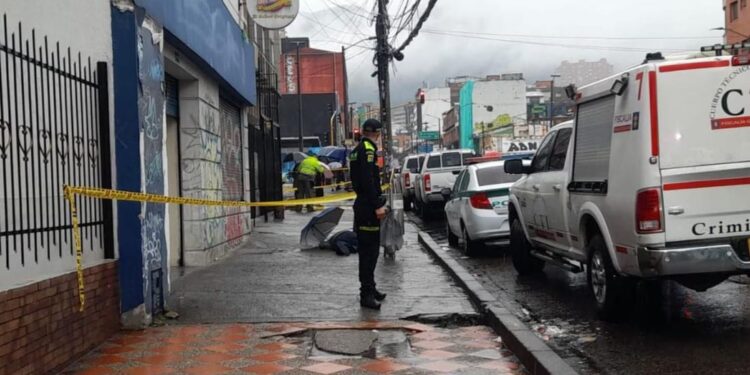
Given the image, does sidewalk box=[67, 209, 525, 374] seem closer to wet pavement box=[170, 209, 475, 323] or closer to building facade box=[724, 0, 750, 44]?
wet pavement box=[170, 209, 475, 323]

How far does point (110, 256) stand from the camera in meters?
6.68

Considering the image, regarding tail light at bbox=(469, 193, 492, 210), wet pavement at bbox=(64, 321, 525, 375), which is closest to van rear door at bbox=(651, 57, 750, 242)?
wet pavement at bbox=(64, 321, 525, 375)

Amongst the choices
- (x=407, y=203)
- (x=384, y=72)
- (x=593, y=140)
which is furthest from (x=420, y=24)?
(x=407, y=203)

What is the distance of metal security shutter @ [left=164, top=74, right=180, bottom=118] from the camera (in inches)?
419

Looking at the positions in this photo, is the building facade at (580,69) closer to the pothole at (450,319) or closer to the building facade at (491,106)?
the building facade at (491,106)

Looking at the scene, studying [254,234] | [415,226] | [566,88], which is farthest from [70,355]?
[415,226]

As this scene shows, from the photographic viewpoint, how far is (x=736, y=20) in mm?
53562

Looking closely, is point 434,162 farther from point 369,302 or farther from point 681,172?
point 681,172

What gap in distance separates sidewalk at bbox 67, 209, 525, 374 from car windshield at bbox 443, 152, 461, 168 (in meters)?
12.9

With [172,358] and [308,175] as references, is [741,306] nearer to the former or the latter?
[172,358]

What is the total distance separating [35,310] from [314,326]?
2.67 metres

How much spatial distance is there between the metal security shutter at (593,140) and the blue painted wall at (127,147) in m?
4.16

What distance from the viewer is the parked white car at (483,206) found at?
40.1 ft

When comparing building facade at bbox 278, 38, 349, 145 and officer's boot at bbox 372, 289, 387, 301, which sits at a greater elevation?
building facade at bbox 278, 38, 349, 145
